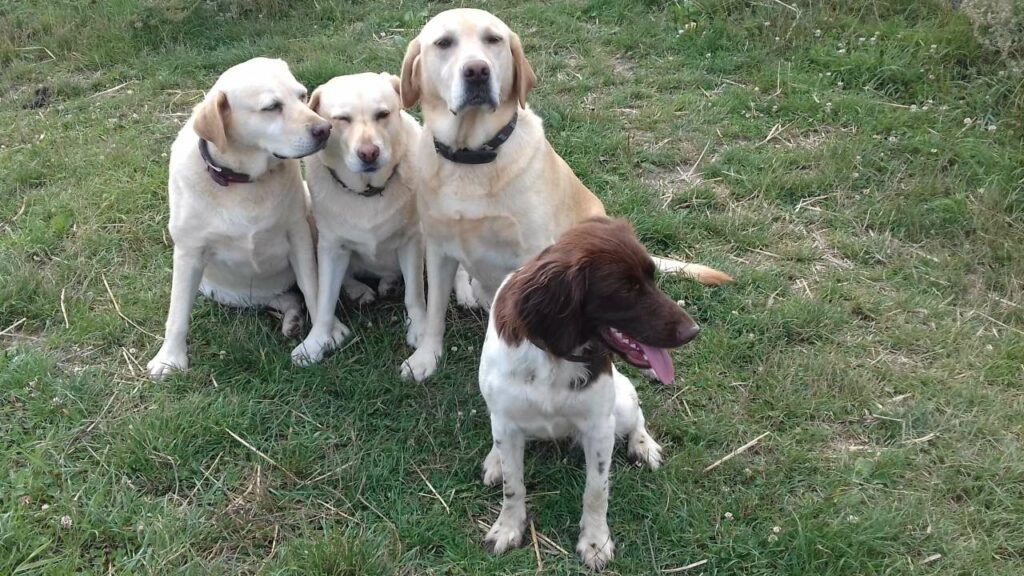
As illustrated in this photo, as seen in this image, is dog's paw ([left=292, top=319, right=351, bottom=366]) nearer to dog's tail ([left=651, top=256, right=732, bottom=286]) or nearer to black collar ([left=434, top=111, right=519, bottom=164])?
black collar ([left=434, top=111, right=519, bottom=164])

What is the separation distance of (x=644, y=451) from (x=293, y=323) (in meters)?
1.73

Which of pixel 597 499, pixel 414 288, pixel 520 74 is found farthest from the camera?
pixel 414 288

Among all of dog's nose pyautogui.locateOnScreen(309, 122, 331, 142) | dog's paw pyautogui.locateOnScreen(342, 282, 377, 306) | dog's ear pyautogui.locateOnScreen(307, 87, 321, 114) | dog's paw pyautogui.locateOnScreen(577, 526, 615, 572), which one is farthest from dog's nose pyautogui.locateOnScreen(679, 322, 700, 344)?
dog's paw pyautogui.locateOnScreen(342, 282, 377, 306)

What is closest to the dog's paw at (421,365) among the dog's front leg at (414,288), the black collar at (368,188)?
the dog's front leg at (414,288)

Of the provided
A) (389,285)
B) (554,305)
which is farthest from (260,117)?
(554,305)

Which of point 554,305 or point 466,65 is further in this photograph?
point 466,65

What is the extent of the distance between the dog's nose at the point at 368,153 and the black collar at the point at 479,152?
0.25m

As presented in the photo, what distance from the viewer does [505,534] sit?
8.63ft

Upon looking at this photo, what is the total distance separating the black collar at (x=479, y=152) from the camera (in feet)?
10.2

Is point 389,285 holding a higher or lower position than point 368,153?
lower

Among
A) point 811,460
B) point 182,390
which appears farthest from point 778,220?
point 182,390

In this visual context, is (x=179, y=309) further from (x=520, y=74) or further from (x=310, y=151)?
(x=520, y=74)

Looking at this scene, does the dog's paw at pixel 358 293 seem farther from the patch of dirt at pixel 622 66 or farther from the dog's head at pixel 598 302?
the patch of dirt at pixel 622 66

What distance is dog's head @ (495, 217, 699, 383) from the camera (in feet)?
6.93
